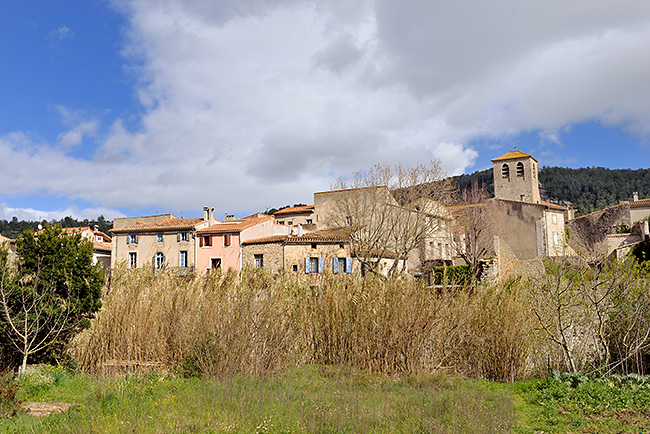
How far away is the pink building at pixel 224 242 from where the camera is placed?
29.0 metres

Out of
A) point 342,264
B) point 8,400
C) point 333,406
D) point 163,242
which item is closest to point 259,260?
point 342,264

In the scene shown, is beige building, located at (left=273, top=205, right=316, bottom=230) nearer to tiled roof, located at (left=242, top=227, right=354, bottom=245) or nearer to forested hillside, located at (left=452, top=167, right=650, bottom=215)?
tiled roof, located at (left=242, top=227, right=354, bottom=245)

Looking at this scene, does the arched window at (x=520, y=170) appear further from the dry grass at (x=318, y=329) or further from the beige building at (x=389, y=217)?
the dry grass at (x=318, y=329)

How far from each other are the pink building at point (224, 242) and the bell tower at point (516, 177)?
92.1ft

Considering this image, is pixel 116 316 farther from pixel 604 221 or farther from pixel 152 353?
pixel 604 221

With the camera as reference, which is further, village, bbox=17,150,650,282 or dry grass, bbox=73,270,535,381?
village, bbox=17,150,650,282

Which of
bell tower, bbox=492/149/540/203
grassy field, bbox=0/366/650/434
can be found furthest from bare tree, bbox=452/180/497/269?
grassy field, bbox=0/366/650/434

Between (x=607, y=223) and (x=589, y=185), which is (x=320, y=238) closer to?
(x=607, y=223)

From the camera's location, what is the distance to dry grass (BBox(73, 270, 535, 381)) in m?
8.38

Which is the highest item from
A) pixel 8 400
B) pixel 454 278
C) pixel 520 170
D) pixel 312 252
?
pixel 520 170

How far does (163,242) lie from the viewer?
31.4 meters

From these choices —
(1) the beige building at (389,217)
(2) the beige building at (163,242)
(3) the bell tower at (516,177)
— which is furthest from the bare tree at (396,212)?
(3) the bell tower at (516,177)

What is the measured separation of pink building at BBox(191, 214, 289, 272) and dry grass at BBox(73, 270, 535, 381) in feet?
62.1

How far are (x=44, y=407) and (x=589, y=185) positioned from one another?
6071cm
